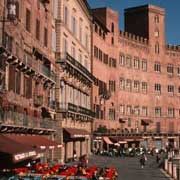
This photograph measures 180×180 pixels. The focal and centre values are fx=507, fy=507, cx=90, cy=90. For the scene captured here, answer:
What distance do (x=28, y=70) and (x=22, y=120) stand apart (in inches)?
151

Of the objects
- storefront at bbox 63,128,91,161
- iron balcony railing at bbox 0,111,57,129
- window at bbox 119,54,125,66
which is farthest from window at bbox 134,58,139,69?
iron balcony railing at bbox 0,111,57,129

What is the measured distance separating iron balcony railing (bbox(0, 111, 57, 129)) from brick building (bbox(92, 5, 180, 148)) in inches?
1144

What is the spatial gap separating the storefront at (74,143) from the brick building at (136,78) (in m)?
8.67

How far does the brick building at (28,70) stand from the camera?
2808 cm

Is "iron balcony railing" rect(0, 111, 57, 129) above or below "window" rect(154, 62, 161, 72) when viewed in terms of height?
below

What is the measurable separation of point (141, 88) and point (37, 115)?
47399mm

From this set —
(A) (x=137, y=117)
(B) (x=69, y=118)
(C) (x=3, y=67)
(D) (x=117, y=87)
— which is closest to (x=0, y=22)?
(C) (x=3, y=67)

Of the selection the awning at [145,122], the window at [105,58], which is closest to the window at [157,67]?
the awning at [145,122]

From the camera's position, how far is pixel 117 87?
250ft

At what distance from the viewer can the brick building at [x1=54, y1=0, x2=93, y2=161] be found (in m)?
44.1

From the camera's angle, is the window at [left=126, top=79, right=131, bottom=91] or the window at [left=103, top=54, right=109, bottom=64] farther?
the window at [left=126, top=79, right=131, bottom=91]

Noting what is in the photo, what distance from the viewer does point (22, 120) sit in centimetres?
3052

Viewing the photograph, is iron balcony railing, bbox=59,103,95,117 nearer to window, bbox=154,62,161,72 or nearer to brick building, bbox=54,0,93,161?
brick building, bbox=54,0,93,161

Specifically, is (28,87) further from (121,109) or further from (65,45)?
(121,109)
